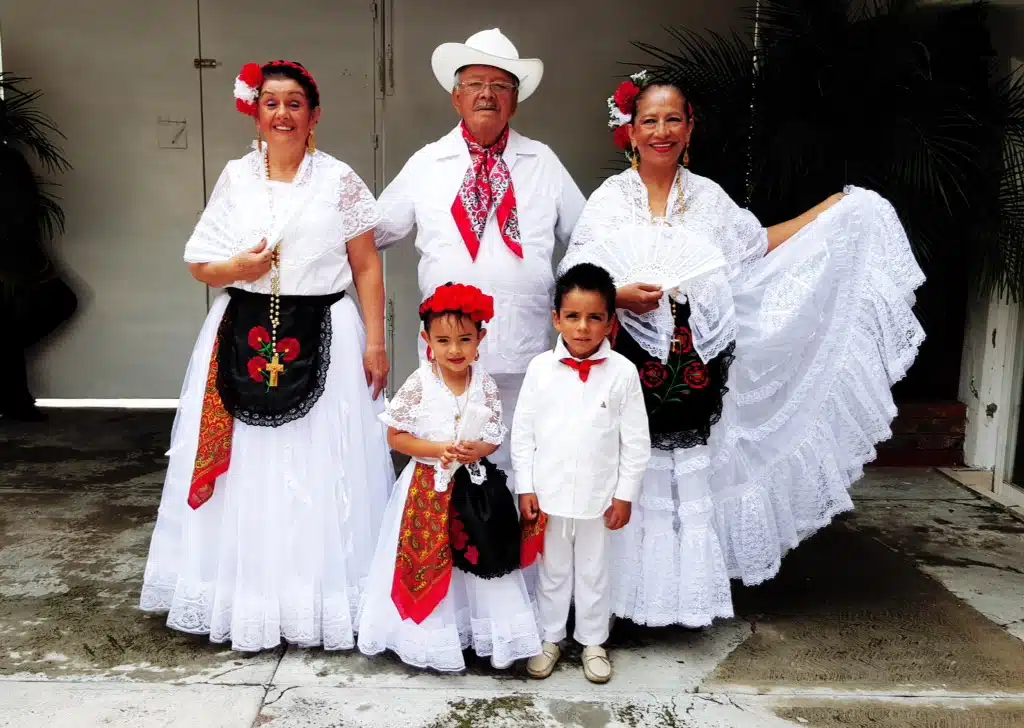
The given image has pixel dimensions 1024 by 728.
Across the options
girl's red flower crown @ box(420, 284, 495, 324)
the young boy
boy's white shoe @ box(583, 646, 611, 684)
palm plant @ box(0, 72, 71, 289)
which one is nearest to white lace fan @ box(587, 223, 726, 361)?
the young boy

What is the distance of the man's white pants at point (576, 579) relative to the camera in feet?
9.32

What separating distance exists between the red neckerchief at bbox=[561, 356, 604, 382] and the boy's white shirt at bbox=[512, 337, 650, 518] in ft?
0.04

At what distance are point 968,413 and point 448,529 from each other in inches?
143

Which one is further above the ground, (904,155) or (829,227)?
(904,155)

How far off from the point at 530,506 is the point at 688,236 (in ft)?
3.27

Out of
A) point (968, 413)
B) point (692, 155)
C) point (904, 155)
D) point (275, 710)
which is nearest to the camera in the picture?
point (275, 710)

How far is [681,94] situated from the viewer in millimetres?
Answer: 2936

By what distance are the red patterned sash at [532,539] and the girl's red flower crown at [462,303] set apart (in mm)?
653

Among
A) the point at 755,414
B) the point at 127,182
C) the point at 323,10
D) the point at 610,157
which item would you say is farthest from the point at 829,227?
the point at 127,182

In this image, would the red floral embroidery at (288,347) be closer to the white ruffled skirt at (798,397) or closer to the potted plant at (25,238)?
the white ruffled skirt at (798,397)

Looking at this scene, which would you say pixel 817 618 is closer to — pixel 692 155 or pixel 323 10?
pixel 692 155

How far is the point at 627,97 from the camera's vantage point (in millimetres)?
2977

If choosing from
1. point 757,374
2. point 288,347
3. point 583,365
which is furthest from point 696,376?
point 288,347

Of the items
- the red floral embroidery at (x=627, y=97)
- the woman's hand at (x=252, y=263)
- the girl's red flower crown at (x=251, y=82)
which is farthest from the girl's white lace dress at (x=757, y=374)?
the girl's red flower crown at (x=251, y=82)
